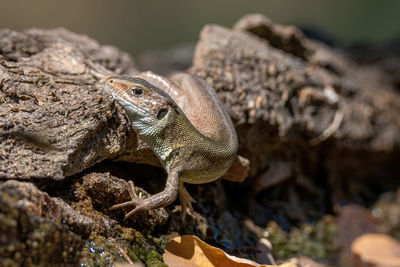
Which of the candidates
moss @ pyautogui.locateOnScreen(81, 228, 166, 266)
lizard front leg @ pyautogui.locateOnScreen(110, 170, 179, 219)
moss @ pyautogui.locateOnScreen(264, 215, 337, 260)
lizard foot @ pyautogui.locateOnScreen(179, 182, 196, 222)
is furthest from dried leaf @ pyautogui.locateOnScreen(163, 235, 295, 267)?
moss @ pyautogui.locateOnScreen(264, 215, 337, 260)

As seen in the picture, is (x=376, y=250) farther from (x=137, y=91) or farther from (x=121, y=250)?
(x=137, y=91)

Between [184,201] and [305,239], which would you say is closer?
[184,201]

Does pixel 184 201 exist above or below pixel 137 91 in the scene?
below

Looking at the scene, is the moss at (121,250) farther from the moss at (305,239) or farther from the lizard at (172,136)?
the moss at (305,239)

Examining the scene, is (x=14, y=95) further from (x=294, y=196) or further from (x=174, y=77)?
(x=294, y=196)

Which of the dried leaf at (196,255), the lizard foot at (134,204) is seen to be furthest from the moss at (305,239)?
the lizard foot at (134,204)

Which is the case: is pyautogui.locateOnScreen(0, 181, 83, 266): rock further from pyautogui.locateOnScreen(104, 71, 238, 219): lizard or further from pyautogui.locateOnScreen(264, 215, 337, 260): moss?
pyautogui.locateOnScreen(264, 215, 337, 260): moss

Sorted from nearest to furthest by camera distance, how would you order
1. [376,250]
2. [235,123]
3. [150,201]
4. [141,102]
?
[150,201]
[141,102]
[235,123]
[376,250]

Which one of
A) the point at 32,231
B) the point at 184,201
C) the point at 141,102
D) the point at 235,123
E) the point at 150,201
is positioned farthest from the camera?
the point at 235,123

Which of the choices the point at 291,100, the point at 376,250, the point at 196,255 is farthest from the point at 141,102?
the point at 376,250
